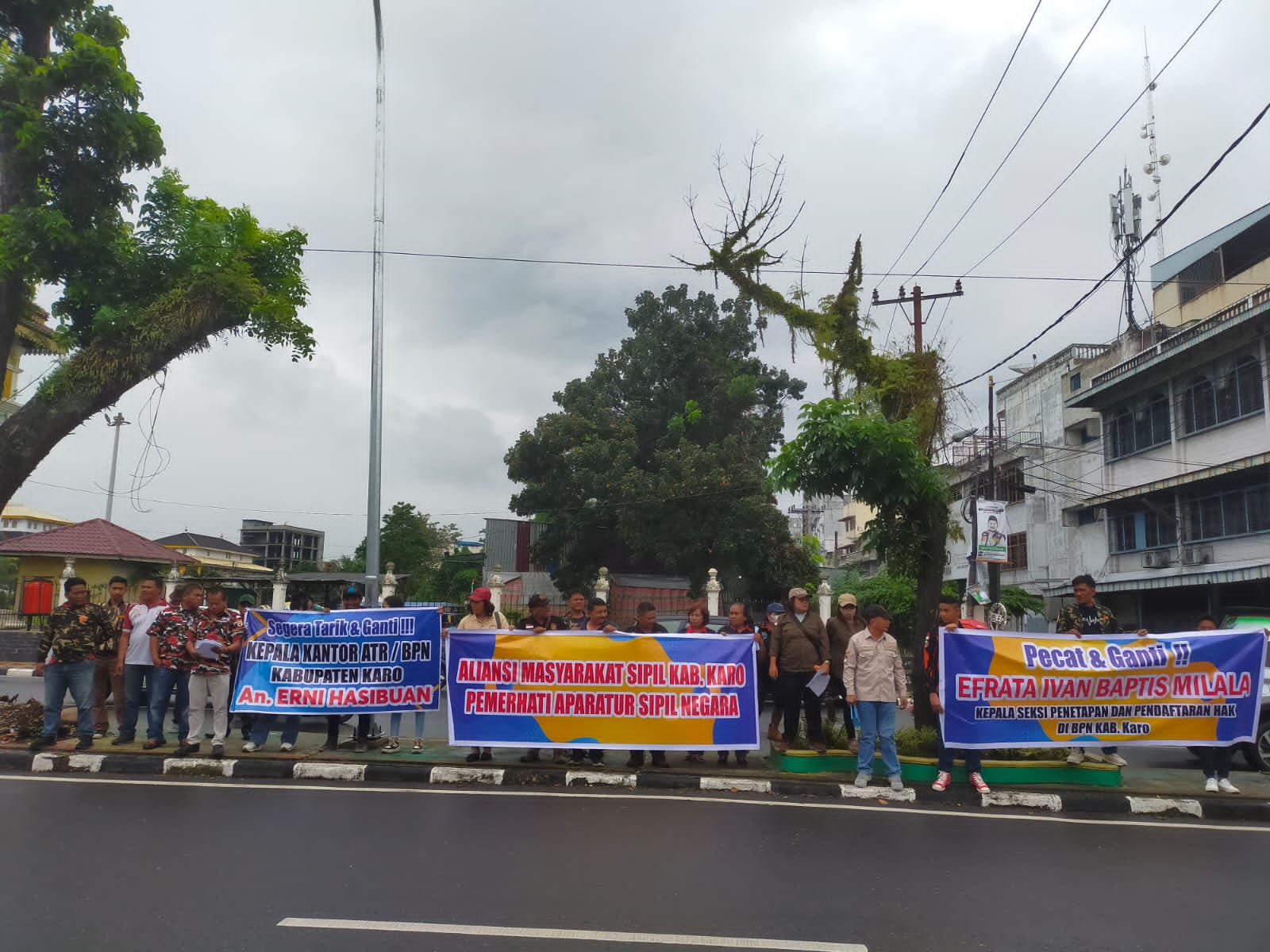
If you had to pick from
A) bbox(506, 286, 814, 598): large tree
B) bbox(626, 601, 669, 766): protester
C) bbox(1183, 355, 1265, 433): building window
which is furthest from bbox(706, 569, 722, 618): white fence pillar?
bbox(626, 601, 669, 766): protester

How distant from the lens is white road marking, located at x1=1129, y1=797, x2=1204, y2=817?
7.68m

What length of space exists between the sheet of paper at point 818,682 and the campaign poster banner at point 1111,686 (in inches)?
43.7

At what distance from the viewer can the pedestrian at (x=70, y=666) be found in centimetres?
895

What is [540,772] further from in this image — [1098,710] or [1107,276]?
[1107,276]

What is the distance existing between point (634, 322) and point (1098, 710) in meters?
26.9

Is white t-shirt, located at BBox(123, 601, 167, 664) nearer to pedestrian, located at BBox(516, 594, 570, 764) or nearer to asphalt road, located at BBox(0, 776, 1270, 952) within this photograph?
asphalt road, located at BBox(0, 776, 1270, 952)

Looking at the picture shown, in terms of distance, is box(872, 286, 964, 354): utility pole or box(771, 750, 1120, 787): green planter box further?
box(872, 286, 964, 354): utility pole

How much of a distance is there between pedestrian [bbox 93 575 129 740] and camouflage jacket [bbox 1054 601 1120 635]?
32.8 feet

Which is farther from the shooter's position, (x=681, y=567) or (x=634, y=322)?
(x=634, y=322)

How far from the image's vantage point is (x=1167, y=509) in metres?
25.5

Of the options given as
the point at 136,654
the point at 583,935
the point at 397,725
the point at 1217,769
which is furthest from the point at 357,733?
the point at 1217,769

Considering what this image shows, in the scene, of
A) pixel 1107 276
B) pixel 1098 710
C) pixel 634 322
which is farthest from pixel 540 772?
pixel 634 322

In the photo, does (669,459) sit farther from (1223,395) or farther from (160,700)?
(160,700)

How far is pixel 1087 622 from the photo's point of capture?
8797 mm
